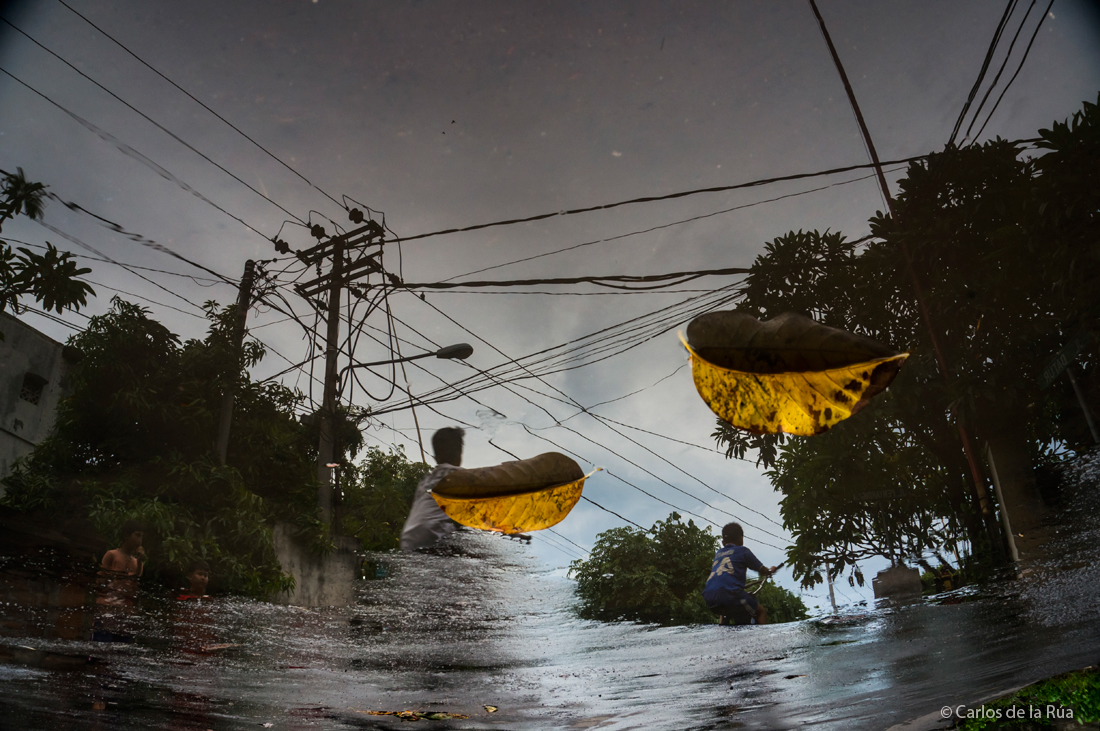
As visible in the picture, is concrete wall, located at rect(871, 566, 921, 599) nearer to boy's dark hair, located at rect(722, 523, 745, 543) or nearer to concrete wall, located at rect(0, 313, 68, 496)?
boy's dark hair, located at rect(722, 523, 745, 543)

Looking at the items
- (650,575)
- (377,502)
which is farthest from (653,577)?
(377,502)

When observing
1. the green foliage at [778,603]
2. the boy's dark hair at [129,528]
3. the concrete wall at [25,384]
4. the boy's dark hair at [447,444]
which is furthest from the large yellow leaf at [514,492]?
the green foliage at [778,603]

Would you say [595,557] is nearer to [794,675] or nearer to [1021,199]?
[794,675]

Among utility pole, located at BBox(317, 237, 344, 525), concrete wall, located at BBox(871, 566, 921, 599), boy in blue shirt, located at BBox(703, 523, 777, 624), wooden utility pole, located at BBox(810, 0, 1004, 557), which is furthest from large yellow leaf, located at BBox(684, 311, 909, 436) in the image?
utility pole, located at BBox(317, 237, 344, 525)

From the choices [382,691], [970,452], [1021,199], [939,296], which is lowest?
[382,691]

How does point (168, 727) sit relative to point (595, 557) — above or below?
below

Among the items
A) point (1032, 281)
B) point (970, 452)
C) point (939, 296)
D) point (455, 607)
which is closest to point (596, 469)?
point (970, 452)
